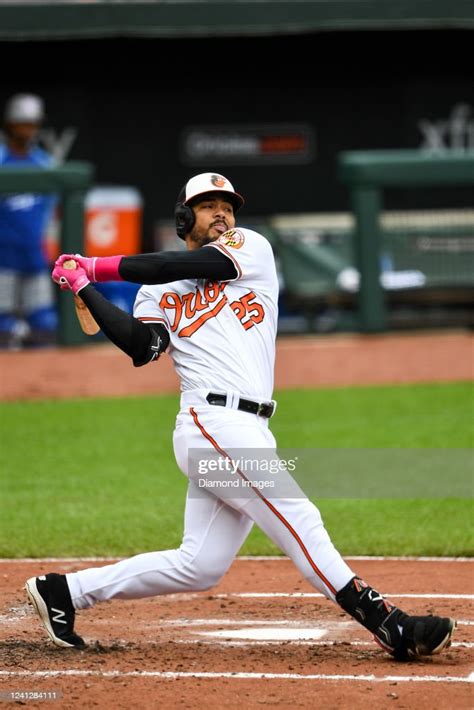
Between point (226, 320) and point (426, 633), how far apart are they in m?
1.18

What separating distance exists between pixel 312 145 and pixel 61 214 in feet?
17.3

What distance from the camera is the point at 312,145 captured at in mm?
15406

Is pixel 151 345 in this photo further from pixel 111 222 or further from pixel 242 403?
pixel 111 222

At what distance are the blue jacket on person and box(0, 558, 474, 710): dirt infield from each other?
5016 millimetres

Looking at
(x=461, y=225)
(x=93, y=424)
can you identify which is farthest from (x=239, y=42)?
(x=93, y=424)

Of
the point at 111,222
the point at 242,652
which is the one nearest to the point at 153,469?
the point at 242,652

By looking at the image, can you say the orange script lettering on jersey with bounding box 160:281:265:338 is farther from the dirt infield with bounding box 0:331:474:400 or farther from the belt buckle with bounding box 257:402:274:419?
the dirt infield with bounding box 0:331:474:400

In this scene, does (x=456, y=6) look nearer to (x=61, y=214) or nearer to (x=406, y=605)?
(x=61, y=214)

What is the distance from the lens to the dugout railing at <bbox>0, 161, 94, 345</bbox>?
35.0 feet

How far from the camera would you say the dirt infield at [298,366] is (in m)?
10.7

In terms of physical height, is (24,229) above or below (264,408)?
above

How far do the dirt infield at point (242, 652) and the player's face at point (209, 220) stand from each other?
139 centimetres

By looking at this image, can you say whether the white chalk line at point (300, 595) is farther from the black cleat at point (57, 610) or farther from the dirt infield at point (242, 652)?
the black cleat at point (57, 610)

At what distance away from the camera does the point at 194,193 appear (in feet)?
15.3
